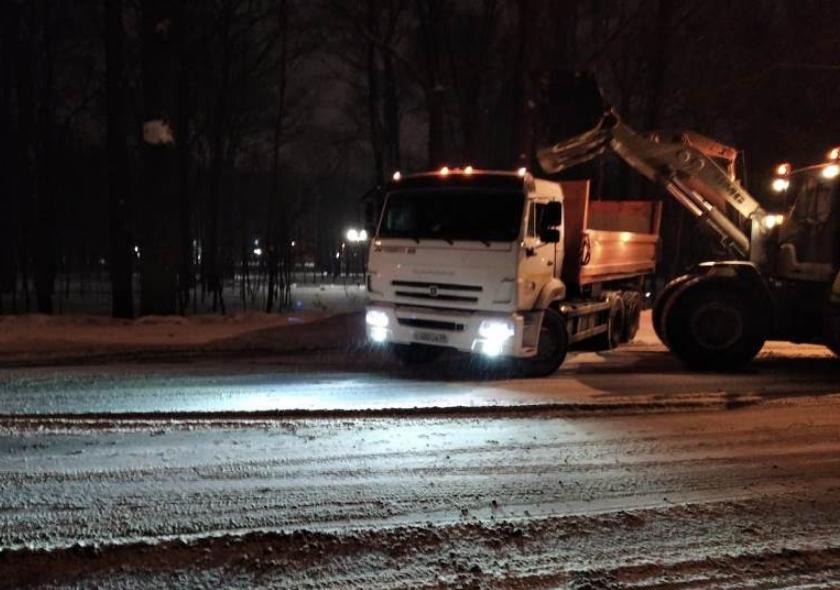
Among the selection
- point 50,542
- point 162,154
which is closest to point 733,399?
point 50,542

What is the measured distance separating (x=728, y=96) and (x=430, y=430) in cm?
2081

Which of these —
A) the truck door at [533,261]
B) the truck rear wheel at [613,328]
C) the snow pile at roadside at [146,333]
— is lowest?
the snow pile at roadside at [146,333]

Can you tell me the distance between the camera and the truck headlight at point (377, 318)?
1144cm

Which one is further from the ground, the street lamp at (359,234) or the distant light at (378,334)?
the street lamp at (359,234)

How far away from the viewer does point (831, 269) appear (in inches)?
481

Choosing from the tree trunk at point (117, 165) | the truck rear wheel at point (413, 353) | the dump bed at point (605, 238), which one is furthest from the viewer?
the tree trunk at point (117, 165)

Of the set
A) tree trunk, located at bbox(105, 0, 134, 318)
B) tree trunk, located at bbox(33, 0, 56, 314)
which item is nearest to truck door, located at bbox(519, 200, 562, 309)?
tree trunk, located at bbox(105, 0, 134, 318)

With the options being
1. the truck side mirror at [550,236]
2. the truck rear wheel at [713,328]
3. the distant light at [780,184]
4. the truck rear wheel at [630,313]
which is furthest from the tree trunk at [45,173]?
the distant light at [780,184]

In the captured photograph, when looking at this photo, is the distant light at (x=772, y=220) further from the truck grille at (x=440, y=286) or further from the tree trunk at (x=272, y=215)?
the tree trunk at (x=272, y=215)

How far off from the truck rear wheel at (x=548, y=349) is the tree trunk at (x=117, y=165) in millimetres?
12413

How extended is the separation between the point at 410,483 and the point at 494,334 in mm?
4388

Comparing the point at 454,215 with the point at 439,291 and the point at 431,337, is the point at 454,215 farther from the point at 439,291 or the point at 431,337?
the point at 431,337

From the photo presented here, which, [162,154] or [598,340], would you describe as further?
[162,154]

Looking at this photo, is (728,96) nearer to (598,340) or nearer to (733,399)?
(598,340)
